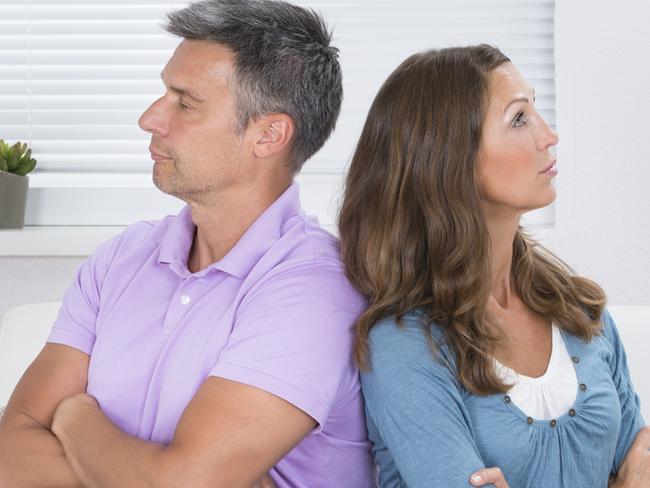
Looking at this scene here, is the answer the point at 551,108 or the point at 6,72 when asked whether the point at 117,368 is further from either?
the point at 551,108

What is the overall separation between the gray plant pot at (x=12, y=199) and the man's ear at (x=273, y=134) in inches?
42.8

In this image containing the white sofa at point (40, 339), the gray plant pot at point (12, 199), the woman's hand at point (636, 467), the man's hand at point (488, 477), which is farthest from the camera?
the gray plant pot at point (12, 199)

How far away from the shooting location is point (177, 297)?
1.65 m

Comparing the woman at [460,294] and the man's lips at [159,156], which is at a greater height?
the man's lips at [159,156]

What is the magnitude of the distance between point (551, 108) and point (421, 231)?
1.26 m

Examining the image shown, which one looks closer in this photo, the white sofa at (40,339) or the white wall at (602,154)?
the white sofa at (40,339)

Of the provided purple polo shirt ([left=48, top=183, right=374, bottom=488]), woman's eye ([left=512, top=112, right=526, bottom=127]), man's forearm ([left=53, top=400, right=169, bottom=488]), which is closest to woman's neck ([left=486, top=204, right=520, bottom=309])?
woman's eye ([left=512, top=112, right=526, bottom=127])

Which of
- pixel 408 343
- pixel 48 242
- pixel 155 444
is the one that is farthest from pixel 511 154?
pixel 48 242

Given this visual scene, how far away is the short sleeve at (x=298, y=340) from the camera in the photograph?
1459 millimetres

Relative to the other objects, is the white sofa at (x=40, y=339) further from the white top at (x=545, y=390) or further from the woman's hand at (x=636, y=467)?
the white top at (x=545, y=390)

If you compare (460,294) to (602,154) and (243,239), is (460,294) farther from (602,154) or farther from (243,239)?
(602,154)

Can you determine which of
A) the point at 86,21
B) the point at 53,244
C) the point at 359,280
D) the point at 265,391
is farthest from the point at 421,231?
the point at 86,21

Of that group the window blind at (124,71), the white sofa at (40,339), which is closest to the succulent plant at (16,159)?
the window blind at (124,71)

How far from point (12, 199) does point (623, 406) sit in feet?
5.31
